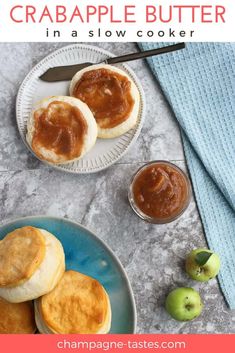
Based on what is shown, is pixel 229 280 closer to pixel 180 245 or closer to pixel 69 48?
pixel 180 245

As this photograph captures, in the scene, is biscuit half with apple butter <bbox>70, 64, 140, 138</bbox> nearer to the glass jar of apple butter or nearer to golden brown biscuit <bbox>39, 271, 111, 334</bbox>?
the glass jar of apple butter

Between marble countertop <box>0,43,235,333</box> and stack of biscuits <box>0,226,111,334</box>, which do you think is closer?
stack of biscuits <box>0,226,111,334</box>

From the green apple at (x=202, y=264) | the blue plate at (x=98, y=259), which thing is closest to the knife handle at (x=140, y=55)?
the blue plate at (x=98, y=259)

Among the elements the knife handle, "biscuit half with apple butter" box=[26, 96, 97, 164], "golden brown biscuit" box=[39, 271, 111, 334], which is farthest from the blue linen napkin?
"golden brown biscuit" box=[39, 271, 111, 334]

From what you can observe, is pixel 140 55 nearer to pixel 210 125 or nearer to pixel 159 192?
pixel 210 125

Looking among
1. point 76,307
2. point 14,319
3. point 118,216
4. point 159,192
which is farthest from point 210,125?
point 14,319
